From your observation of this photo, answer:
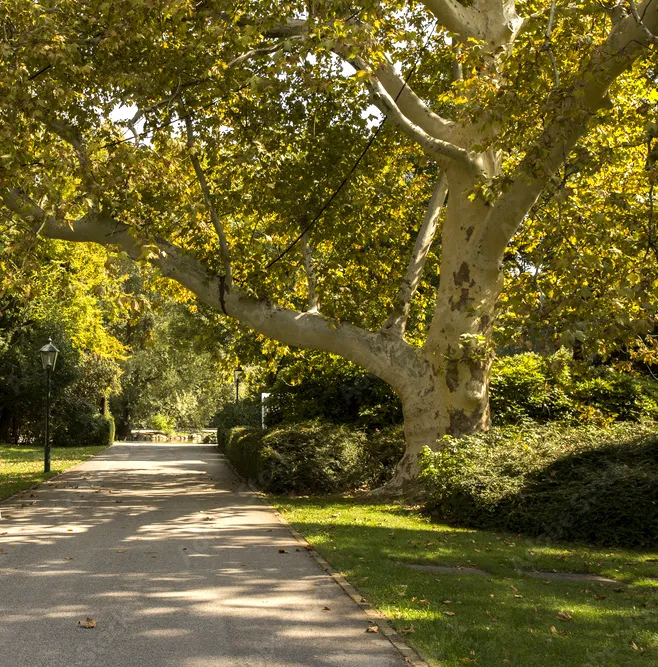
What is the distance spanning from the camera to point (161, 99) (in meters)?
14.6

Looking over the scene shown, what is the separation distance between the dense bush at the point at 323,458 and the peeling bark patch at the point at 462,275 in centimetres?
435

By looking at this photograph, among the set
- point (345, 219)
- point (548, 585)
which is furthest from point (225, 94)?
point (548, 585)

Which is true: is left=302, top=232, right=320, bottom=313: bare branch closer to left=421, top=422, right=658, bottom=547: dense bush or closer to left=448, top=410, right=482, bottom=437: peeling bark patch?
left=448, top=410, right=482, bottom=437: peeling bark patch

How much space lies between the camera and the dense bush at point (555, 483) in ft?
33.1

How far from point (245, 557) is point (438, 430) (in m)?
6.65

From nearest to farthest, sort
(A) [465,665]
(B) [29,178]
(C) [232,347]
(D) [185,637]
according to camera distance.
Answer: (A) [465,665], (D) [185,637], (B) [29,178], (C) [232,347]

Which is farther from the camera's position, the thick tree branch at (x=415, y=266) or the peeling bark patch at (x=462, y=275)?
the thick tree branch at (x=415, y=266)

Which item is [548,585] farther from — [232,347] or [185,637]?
[232,347]

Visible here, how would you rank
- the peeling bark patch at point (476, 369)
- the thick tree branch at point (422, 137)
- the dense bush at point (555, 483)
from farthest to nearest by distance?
1. the peeling bark patch at point (476, 369)
2. the thick tree branch at point (422, 137)
3. the dense bush at point (555, 483)

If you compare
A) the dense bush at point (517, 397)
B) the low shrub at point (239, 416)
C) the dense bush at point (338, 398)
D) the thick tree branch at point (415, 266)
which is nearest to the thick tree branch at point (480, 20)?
the thick tree branch at point (415, 266)

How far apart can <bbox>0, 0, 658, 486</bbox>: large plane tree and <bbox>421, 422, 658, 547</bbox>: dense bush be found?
201 cm

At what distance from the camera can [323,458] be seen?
1653 centimetres

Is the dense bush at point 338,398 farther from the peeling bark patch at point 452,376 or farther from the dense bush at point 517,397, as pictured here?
the peeling bark patch at point 452,376

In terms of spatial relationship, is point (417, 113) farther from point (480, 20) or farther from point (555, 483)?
point (555, 483)
